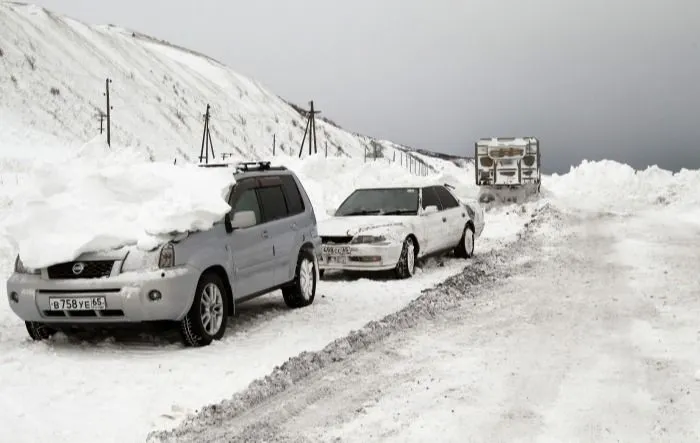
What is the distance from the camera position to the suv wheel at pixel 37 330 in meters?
7.29

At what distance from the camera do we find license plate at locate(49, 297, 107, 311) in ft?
22.0

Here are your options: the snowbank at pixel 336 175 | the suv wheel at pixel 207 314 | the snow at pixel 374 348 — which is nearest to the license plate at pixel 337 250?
the snow at pixel 374 348

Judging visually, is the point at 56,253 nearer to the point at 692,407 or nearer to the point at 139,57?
the point at 692,407

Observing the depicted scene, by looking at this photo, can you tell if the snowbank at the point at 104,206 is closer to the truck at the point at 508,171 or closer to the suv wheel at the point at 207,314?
the suv wheel at the point at 207,314

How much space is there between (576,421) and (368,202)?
8532 millimetres

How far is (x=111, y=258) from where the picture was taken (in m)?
6.82

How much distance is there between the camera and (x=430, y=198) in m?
13.2

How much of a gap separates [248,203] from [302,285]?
153 centimetres

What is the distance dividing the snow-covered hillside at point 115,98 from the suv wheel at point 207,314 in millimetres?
21718

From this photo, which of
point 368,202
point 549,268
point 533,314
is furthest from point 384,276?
point 533,314

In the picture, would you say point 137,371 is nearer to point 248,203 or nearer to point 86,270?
point 86,270

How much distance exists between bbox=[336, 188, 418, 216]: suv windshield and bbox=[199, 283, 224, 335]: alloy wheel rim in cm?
561

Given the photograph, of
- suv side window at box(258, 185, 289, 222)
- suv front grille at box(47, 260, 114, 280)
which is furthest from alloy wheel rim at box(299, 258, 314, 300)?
suv front grille at box(47, 260, 114, 280)

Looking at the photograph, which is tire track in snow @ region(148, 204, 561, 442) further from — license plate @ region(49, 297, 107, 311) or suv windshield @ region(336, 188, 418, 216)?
license plate @ region(49, 297, 107, 311)
